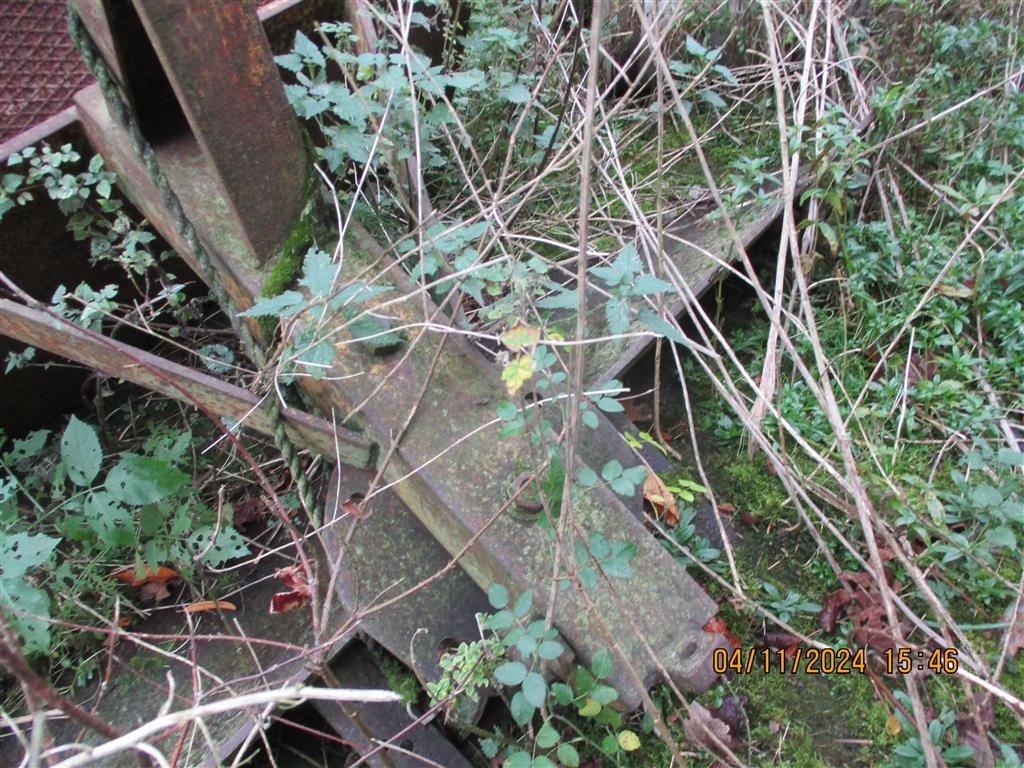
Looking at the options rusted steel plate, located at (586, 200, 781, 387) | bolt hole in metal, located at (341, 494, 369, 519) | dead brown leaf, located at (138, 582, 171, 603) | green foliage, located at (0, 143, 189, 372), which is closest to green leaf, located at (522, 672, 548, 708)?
bolt hole in metal, located at (341, 494, 369, 519)

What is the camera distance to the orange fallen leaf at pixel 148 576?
211 cm

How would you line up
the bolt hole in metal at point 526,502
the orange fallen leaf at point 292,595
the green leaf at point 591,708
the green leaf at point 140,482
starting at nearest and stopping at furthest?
the green leaf at point 591,708
the bolt hole in metal at point 526,502
the green leaf at point 140,482
the orange fallen leaf at point 292,595

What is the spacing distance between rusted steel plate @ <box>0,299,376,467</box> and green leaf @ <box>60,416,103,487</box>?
235 mm

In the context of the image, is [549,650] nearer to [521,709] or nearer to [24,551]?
[521,709]

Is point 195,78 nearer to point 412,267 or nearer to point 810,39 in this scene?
point 412,267

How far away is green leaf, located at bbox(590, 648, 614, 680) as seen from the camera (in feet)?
5.13

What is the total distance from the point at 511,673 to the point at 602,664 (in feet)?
0.66

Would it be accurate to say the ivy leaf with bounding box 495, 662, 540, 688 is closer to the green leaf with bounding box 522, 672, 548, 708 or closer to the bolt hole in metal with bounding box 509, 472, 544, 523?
the green leaf with bounding box 522, 672, 548, 708

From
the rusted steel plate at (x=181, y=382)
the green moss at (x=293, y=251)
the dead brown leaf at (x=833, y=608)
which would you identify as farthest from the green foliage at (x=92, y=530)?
the dead brown leaf at (x=833, y=608)

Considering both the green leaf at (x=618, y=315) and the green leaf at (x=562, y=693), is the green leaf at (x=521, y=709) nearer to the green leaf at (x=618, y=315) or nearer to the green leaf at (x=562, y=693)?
the green leaf at (x=562, y=693)

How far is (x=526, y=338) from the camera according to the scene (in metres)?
1.30

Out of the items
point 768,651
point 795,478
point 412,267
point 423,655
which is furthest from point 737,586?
point 412,267

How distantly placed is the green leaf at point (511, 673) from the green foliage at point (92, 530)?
863 millimetres
